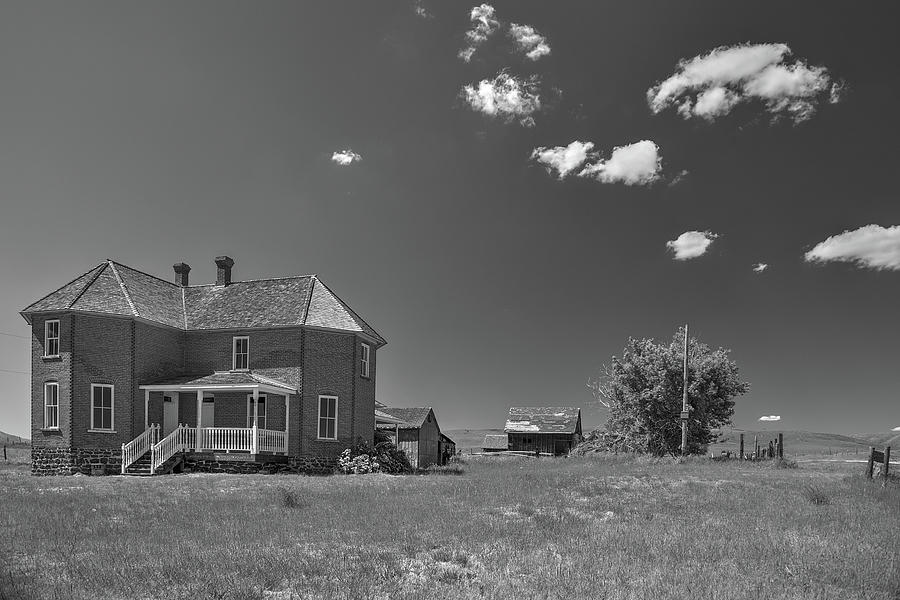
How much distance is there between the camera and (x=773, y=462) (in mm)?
33000

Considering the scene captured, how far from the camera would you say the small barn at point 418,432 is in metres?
47.5

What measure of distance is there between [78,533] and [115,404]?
20.3 metres

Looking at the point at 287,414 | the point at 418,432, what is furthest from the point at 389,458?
the point at 418,432

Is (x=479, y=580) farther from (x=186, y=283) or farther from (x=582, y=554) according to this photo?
(x=186, y=283)

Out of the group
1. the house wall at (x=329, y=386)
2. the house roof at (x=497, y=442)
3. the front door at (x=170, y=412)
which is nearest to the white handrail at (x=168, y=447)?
the front door at (x=170, y=412)

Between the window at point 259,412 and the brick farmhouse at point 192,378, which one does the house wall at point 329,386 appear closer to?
the brick farmhouse at point 192,378

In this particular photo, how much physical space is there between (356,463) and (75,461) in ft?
39.2

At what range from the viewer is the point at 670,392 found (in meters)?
45.8

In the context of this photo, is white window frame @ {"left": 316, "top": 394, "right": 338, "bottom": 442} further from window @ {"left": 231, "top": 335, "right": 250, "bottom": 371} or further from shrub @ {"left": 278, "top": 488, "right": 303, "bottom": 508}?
shrub @ {"left": 278, "top": 488, "right": 303, "bottom": 508}

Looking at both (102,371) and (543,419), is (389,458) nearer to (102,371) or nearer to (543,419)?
(102,371)

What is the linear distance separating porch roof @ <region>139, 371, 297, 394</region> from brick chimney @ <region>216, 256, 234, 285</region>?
668cm

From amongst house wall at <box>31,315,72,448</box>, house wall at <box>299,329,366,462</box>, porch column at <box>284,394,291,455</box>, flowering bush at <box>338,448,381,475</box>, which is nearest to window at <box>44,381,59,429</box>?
house wall at <box>31,315,72,448</box>

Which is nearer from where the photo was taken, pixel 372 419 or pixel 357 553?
pixel 357 553

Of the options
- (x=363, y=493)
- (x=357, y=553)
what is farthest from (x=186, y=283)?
(x=357, y=553)
